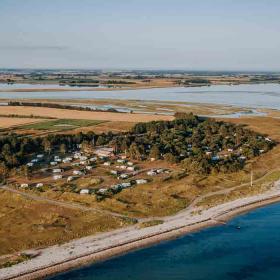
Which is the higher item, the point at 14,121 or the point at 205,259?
the point at 14,121

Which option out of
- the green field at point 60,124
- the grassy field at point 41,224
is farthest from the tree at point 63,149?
the grassy field at point 41,224

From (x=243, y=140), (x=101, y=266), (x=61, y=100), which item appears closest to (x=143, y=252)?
(x=101, y=266)

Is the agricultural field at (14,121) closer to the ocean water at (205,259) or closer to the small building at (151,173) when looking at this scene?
the small building at (151,173)

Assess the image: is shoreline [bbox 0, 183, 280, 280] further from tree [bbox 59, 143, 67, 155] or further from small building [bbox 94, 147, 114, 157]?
tree [bbox 59, 143, 67, 155]

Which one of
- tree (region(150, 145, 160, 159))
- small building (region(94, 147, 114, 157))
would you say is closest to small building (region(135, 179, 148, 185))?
tree (region(150, 145, 160, 159))

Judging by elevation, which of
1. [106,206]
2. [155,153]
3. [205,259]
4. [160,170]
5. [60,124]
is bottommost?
[205,259]

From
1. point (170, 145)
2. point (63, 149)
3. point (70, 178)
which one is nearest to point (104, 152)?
point (63, 149)

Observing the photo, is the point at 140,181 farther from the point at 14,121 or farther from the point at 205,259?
the point at 14,121
